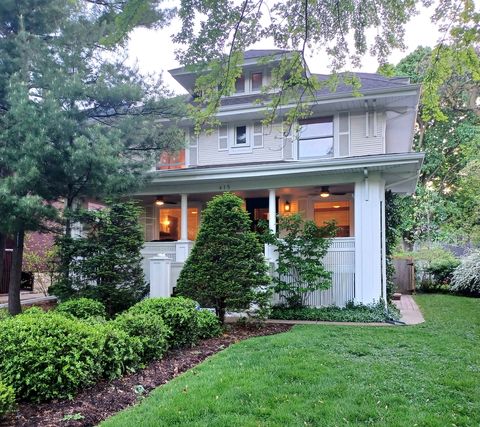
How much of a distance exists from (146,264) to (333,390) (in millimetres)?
7619

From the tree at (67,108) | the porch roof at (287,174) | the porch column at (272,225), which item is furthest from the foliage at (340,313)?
the tree at (67,108)

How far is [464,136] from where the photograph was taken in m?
20.9

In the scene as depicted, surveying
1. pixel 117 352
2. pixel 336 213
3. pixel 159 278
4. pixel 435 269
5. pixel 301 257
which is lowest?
pixel 117 352

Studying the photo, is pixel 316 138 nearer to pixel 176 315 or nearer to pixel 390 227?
pixel 390 227

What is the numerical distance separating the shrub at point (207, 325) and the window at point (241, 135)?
6537 mm

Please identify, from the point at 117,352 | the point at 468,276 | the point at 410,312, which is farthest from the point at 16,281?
the point at 468,276

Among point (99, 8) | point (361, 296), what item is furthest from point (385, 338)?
point (99, 8)

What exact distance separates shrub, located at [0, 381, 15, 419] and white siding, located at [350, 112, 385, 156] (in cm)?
965

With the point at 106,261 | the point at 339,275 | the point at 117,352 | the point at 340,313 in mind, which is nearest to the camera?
the point at 117,352

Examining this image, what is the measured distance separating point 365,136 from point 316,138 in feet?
4.35

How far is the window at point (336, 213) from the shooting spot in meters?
12.8

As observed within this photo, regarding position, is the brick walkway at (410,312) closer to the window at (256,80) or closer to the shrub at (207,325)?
the shrub at (207,325)

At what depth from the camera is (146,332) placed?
526cm

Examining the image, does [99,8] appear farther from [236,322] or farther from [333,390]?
[333,390]
